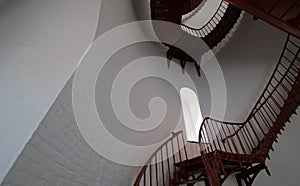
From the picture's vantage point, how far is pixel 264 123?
3723 millimetres

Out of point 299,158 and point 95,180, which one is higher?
point 299,158

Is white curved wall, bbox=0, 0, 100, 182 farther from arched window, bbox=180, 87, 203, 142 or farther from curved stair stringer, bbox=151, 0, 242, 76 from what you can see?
arched window, bbox=180, 87, 203, 142

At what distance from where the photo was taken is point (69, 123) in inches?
66.1

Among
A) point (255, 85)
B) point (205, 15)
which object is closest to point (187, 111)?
point (255, 85)

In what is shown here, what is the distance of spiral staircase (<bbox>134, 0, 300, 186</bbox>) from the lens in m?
2.29

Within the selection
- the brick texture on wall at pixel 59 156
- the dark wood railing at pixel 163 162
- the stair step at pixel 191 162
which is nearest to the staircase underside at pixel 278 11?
the brick texture on wall at pixel 59 156

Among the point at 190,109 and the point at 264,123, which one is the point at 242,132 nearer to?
the point at 264,123

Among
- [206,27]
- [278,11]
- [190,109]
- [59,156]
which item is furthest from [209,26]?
[59,156]

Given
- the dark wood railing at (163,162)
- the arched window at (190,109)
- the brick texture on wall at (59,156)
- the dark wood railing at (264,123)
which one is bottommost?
the brick texture on wall at (59,156)

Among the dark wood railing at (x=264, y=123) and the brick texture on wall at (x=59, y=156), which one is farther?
the dark wood railing at (x=264, y=123)

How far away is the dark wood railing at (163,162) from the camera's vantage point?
287cm

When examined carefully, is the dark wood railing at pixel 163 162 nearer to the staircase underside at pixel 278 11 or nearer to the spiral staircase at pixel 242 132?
the spiral staircase at pixel 242 132

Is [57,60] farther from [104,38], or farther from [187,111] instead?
[187,111]

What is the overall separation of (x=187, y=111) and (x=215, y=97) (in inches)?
30.7
